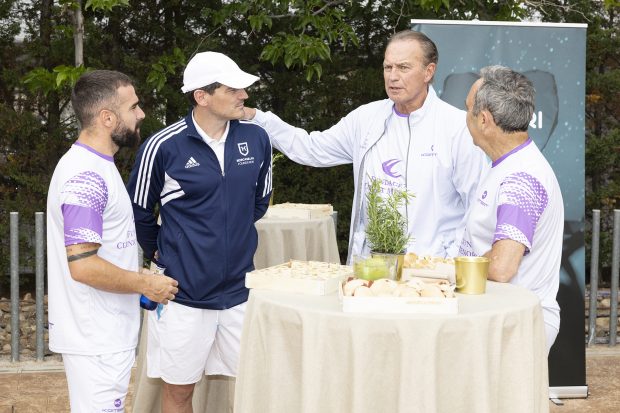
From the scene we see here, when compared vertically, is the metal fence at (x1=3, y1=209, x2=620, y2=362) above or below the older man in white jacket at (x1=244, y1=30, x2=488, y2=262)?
below

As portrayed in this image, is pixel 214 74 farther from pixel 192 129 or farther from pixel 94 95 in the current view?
pixel 94 95

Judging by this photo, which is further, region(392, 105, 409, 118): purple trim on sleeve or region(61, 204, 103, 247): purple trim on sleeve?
region(392, 105, 409, 118): purple trim on sleeve

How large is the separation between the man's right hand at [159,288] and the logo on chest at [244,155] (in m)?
0.63

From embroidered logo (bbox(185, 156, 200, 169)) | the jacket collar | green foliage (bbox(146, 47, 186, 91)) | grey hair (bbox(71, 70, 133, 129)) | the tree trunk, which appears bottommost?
embroidered logo (bbox(185, 156, 200, 169))

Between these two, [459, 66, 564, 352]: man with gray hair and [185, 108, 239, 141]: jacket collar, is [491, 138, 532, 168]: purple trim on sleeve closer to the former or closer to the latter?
[459, 66, 564, 352]: man with gray hair

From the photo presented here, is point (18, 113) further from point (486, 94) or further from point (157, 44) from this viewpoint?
point (486, 94)

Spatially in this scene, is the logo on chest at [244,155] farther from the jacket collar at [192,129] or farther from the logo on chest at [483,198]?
the logo on chest at [483,198]

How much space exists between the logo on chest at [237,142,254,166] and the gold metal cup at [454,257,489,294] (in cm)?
103

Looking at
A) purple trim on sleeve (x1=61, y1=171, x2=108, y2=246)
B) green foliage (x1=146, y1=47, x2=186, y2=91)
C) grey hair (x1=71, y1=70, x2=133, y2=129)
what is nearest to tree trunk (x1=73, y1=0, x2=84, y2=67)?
green foliage (x1=146, y1=47, x2=186, y2=91)

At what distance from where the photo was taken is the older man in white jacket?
3787 millimetres

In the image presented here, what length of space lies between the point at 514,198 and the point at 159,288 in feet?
3.90

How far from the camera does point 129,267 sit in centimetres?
308

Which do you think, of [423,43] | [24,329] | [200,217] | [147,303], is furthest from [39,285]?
[423,43]

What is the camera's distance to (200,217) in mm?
3484
